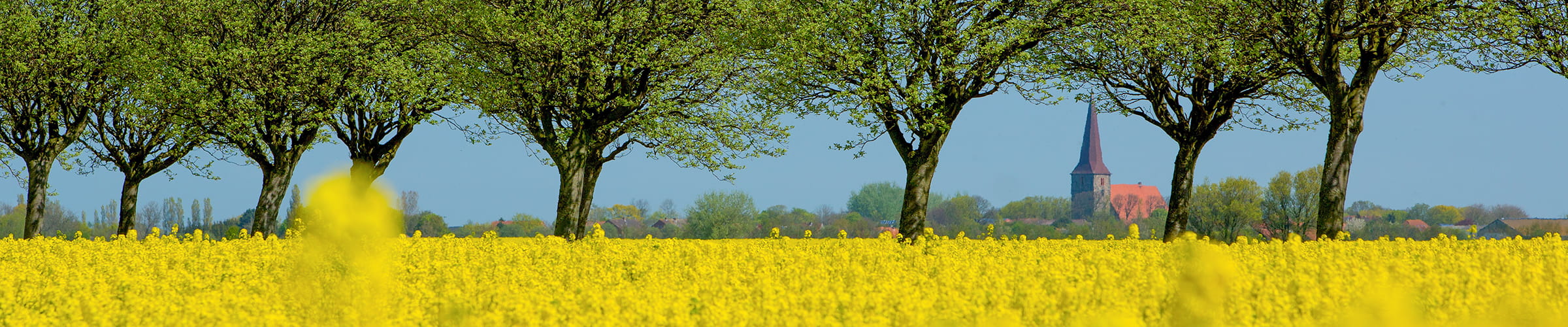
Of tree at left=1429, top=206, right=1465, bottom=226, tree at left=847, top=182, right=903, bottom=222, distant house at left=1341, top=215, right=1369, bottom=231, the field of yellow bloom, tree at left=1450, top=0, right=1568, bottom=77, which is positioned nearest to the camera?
→ the field of yellow bloom

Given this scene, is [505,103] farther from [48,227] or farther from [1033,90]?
[48,227]

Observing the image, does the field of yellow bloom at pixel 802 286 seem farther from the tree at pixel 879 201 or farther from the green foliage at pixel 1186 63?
the tree at pixel 879 201

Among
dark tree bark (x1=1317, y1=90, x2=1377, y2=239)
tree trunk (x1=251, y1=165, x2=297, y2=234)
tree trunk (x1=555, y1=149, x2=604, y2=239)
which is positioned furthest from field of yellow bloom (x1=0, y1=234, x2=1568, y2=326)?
tree trunk (x1=251, y1=165, x2=297, y2=234)

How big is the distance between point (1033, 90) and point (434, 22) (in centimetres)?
1712

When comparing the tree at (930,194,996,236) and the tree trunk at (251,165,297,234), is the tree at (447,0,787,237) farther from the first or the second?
the tree at (930,194,996,236)

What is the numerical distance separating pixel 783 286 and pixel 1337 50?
16112 millimetres

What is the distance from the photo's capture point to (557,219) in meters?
28.3

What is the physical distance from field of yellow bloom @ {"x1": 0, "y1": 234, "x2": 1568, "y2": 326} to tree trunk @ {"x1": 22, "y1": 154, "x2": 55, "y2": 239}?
17.2 metres

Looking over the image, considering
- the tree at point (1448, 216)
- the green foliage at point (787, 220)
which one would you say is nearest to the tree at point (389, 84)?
the green foliage at point (787, 220)

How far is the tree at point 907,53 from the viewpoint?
75.0ft

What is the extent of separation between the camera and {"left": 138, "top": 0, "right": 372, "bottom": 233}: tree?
30.0 metres

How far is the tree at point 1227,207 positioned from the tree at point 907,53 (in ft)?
143

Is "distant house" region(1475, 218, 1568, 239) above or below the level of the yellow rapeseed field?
above

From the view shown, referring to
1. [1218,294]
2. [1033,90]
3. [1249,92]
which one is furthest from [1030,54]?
[1218,294]
